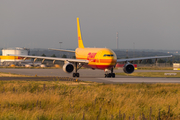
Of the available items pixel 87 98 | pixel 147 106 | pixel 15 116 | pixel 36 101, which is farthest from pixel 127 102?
pixel 15 116

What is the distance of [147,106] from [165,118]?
2.42m

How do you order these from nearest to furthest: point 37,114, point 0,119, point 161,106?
point 0,119
point 37,114
point 161,106

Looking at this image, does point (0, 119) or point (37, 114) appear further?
point (37, 114)

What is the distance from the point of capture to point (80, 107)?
14.2 meters

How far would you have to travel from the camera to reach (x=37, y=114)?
40.4 feet

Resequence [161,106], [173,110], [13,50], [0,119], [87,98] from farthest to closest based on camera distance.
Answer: [13,50]
[87,98]
[161,106]
[173,110]
[0,119]

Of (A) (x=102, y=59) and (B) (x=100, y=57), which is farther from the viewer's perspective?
(B) (x=100, y=57)

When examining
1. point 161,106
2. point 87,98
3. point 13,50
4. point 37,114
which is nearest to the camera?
point 37,114

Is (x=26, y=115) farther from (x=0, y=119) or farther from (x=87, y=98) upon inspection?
(x=87, y=98)

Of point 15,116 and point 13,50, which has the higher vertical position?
point 13,50

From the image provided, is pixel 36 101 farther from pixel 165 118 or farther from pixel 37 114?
pixel 165 118

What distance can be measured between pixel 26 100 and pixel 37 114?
356 centimetres

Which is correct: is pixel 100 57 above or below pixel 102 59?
above

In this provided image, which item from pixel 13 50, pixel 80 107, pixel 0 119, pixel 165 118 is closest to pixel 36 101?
pixel 80 107
